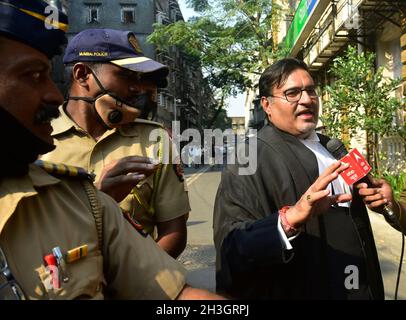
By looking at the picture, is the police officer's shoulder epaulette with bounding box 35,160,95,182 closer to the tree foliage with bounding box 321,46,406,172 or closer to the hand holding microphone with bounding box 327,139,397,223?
the hand holding microphone with bounding box 327,139,397,223

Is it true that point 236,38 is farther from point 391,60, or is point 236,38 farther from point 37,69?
point 37,69

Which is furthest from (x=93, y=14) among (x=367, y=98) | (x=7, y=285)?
(x=7, y=285)

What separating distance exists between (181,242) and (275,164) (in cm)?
57

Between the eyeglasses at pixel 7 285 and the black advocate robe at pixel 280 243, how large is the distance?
0.92 m

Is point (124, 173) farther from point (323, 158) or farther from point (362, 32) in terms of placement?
point (362, 32)

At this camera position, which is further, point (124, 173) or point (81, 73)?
point (81, 73)

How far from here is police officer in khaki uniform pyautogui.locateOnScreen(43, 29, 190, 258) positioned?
1872 millimetres

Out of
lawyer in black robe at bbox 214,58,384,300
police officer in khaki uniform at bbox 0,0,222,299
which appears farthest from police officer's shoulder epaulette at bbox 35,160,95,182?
→ lawyer in black robe at bbox 214,58,384,300

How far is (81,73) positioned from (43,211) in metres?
0.99

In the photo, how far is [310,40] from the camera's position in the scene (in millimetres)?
15375

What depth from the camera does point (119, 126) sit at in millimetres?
1925

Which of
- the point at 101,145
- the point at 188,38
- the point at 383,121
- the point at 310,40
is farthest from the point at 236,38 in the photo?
→ the point at 101,145

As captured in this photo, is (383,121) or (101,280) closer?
(101,280)
